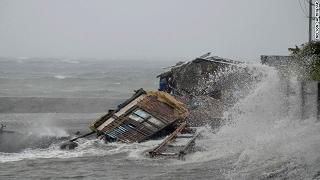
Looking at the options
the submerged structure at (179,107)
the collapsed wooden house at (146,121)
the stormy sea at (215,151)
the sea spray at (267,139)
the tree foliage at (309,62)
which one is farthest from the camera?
the collapsed wooden house at (146,121)

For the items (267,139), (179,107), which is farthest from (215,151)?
(179,107)

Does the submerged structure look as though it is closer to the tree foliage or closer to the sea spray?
the sea spray

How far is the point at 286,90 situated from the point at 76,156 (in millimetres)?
10370

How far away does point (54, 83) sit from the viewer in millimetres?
69625

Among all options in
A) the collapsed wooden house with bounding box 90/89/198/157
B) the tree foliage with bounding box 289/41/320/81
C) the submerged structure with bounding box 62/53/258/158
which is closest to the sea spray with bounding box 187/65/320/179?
the tree foliage with bounding box 289/41/320/81

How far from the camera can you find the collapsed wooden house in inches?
980

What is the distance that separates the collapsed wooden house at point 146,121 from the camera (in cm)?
2489

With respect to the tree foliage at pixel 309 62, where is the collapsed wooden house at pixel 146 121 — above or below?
below

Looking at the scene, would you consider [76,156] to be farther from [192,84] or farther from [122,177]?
[192,84]

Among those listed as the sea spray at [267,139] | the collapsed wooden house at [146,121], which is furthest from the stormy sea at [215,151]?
the collapsed wooden house at [146,121]

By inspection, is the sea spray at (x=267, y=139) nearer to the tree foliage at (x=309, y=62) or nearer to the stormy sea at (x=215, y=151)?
the stormy sea at (x=215, y=151)

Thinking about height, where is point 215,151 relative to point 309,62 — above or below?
below

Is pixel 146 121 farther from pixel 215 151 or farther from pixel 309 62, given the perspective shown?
pixel 309 62

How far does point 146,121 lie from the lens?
25906mm
